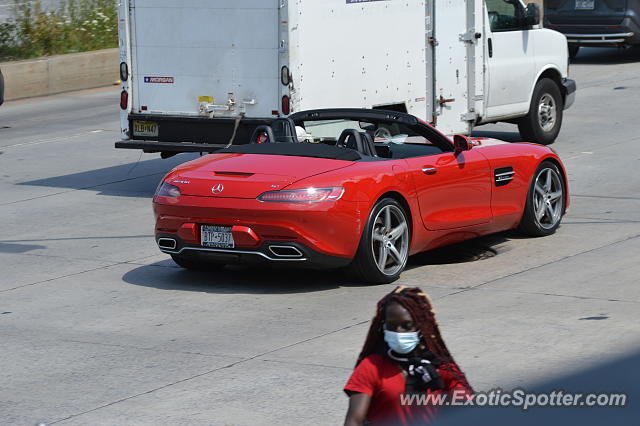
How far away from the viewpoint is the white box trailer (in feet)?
42.1

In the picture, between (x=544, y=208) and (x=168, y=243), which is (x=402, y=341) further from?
(x=544, y=208)

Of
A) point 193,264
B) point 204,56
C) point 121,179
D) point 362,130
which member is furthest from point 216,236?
point 121,179

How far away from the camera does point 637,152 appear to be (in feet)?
50.5

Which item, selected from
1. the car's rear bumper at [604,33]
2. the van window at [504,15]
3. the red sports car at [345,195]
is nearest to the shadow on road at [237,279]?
the red sports car at [345,195]

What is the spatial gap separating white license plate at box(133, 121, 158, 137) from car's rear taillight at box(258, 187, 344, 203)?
17.0 ft

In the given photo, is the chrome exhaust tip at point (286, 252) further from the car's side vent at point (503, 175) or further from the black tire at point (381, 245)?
the car's side vent at point (503, 175)

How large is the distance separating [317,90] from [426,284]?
167 inches

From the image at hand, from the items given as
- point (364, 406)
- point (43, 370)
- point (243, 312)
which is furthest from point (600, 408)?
point (243, 312)

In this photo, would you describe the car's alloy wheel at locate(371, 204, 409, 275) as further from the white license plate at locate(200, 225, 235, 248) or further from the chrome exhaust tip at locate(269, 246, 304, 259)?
the white license plate at locate(200, 225, 235, 248)

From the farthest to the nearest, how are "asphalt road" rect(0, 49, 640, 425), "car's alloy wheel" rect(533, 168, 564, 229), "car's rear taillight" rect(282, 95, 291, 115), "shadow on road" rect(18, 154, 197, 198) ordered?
"shadow on road" rect(18, 154, 197, 198) → "car's rear taillight" rect(282, 95, 291, 115) → "car's alloy wheel" rect(533, 168, 564, 229) → "asphalt road" rect(0, 49, 640, 425)

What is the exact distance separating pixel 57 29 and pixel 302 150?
16.5 m

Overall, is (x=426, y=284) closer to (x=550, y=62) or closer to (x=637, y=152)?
(x=637, y=152)

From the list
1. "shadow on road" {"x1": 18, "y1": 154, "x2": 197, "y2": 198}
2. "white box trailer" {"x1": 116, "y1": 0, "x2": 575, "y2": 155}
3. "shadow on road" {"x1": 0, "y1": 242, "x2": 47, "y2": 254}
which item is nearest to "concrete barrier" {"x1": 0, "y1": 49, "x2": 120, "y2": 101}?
"shadow on road" {"x1": 18, "y1": 154, "x2": 197, "y2": 198}

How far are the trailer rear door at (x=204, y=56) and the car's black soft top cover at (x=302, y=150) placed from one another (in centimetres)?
325
